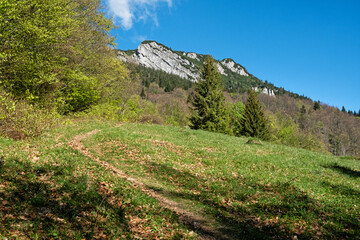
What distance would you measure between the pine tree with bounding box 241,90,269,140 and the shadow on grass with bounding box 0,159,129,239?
133ft

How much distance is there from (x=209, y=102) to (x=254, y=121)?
13331 millimetres

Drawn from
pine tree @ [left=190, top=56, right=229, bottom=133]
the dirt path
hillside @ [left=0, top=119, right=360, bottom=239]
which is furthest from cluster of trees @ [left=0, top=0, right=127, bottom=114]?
pine tree @ [left=190, top=56, right=229, bottom=133]

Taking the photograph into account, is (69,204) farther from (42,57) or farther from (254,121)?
(254,121)

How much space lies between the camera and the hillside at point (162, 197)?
20.2 feet

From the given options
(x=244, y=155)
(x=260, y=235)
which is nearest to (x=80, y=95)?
(x=244, y=155)

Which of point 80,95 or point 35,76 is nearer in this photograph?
point 35,76

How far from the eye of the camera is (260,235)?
24.3 feet

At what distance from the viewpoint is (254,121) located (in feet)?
146

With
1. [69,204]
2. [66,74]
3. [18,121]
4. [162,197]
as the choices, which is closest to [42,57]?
[18,121]

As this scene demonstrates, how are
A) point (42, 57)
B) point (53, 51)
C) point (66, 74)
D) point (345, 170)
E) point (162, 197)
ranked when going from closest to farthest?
point (162, 197)
point (42, 57)
point (53, 51)
point (345, 170)
point (66, 74)

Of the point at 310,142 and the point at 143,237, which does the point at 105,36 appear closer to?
the point at 143,237

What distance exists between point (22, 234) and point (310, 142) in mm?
84350

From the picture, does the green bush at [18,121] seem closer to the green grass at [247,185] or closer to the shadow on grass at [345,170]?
the green grass at [247,185]

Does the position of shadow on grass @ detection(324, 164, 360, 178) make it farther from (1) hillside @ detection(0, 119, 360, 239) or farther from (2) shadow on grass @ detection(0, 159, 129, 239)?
(2) shadow on grass @ detection(0, 159, 129, 239)
